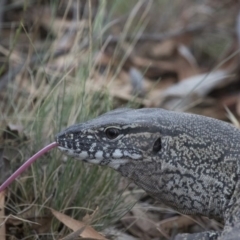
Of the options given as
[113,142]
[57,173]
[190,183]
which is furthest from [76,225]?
[190,183]

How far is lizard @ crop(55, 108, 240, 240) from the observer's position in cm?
361

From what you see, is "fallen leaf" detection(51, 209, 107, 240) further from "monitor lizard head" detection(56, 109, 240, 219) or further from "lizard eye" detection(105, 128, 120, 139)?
"lizard eye" detection(105, 128, 120, 139)

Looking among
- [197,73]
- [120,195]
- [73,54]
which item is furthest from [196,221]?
[197,73]

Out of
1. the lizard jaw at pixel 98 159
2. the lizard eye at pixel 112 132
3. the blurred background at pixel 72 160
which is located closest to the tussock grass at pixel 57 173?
the blurred background at pixel 72 160

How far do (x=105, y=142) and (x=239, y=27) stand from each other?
3.68 m

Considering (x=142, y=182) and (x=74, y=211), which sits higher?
(x=142, y=182)

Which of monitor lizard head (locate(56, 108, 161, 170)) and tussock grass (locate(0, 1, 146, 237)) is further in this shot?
tussock grass (locate(0, 1, 146, 237))

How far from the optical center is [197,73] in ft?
22.6

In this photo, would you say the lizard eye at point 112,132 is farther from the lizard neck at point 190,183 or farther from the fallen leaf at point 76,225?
the fallen leaf at point 76,225

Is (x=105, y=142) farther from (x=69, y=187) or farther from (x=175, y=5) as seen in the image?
(x=175, y=5)

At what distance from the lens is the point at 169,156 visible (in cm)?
365

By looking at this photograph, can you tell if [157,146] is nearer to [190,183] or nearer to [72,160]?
[190,183]

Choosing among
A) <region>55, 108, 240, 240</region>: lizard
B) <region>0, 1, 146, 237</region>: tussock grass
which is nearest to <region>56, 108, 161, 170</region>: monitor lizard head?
<region>55, 108, 240, 240</region>: lizard

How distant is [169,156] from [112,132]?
1.09ft
